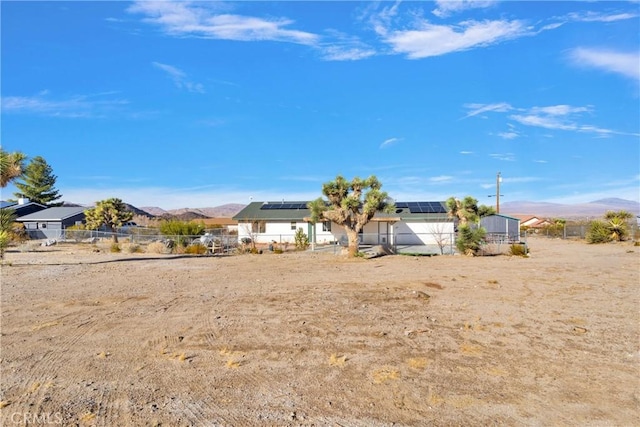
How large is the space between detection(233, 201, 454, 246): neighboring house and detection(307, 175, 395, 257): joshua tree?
10.6 meters

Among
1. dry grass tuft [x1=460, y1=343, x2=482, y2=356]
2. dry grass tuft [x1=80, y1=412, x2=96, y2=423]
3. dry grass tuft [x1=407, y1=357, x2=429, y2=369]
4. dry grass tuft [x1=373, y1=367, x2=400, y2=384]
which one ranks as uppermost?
dry grass tuft [x1=460, y1=343, x2=482, y2=356]

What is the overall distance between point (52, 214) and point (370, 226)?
43.2m

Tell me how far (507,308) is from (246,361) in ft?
20.0

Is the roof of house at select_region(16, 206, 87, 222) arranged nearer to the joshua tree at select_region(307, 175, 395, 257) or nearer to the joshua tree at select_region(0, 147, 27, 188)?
the joshua tree at select_region(0, 147, 27, 188)

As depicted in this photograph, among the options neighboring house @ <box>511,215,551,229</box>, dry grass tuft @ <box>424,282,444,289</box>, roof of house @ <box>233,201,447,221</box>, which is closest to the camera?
dry grass tuft @ <box>424,282,444,289</box>

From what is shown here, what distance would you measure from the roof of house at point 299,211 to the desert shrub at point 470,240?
11868 mm

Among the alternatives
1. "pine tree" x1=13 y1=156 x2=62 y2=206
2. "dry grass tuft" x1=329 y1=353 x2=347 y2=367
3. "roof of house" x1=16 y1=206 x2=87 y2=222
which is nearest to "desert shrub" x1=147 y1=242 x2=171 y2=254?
"dry grass tuft" x1=329 y1=353 x2=347 y2=367

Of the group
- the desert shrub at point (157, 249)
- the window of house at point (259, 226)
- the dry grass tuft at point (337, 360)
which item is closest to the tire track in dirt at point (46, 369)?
the dry grass tuft at point (337, 360)

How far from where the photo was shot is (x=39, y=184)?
232 ft

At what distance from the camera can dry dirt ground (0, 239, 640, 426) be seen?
4520 mm

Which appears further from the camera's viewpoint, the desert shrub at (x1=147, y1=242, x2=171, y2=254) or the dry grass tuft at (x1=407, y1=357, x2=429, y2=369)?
the desert shrub at (x1=147, y1=242, x2=171, y2=254)

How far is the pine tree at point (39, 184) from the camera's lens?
2736 inches

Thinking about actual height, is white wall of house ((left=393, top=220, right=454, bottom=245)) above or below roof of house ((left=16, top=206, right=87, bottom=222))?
below

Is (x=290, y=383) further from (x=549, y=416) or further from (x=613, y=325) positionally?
(x=613, y=325)
